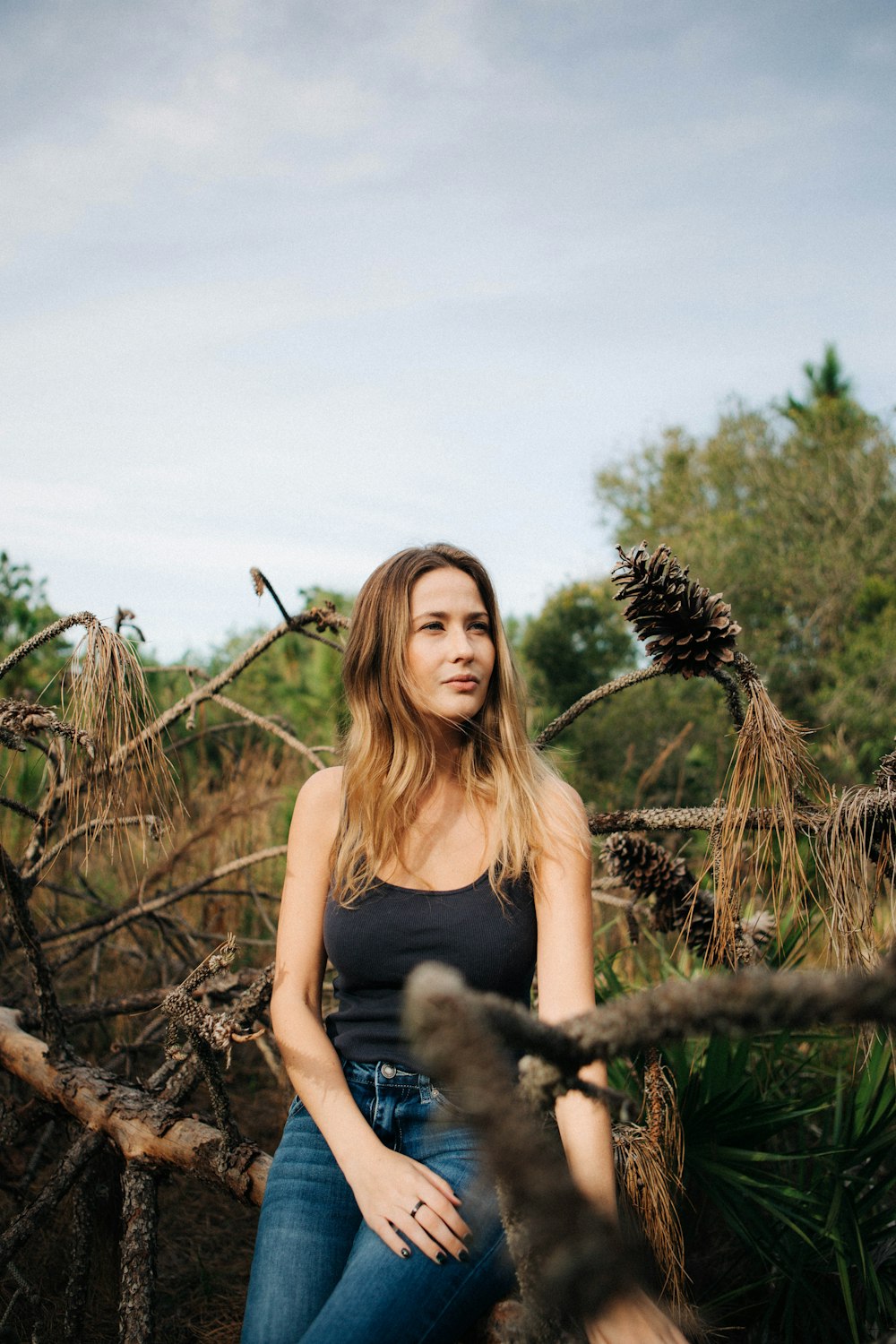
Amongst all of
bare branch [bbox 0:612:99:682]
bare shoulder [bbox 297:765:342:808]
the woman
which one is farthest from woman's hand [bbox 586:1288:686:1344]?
bare branch [bbox 0:612:99:682]

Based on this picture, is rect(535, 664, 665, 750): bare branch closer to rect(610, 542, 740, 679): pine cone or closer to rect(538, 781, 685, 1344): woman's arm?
rect(610, 542, 740, 679): pine cone

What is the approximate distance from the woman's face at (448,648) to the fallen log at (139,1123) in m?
1.05

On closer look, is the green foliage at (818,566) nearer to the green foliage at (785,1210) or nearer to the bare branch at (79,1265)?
the green foliage at (785,1210)

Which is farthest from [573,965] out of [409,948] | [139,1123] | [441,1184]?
[139,1123]

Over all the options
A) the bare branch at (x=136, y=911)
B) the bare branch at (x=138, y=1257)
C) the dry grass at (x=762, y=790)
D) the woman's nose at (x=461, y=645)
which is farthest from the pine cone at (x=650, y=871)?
the bare branch at (x=138, y=1257)

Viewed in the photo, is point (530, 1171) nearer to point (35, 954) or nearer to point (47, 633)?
point (47, 633)

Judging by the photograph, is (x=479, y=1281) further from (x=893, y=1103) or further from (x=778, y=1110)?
(x=893, y=1103)

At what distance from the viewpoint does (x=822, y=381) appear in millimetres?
27203

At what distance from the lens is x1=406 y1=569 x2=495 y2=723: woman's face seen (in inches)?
82.4

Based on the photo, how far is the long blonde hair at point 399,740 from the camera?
2006 mm

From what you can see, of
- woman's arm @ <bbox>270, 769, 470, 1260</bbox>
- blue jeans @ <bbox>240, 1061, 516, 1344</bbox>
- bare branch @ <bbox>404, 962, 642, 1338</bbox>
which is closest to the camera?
bare branch @ <bbox>404, 962, 642, 1338</bbox>

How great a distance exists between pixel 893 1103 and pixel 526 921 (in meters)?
1.26

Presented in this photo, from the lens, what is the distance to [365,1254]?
152 centimetres

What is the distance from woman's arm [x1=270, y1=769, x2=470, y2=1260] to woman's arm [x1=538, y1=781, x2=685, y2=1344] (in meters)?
0.23
